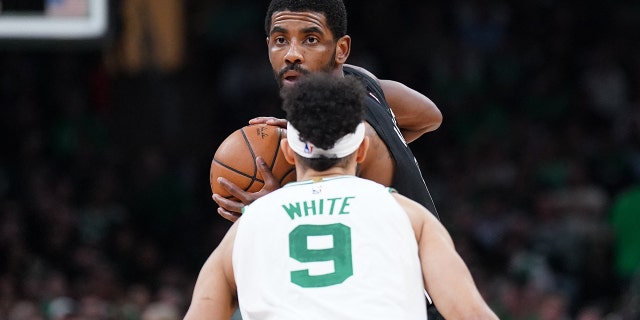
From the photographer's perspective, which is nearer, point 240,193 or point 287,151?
point 287,151

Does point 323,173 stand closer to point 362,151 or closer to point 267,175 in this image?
point 362,151

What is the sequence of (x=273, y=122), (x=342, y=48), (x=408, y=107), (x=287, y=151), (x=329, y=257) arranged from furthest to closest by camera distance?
1. (x=408, y=107)
2. (x=342, y=48)
3. (x=273, y=122)
4. (x=287, y=151)
5. (x=329, y=257)

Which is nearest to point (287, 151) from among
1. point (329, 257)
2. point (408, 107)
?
point (329, 257)

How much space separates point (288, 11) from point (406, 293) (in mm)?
1393

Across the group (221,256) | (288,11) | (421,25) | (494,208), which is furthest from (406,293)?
(421,25)

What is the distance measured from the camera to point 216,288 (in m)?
4.18

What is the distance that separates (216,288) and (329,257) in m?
0.43

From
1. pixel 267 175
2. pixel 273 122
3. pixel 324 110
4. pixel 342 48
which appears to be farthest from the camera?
pixel 342 48

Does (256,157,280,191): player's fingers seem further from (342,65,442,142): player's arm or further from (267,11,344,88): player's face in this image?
(342,65,442,142): player's arm

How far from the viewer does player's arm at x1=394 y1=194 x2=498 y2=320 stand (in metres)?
3.97

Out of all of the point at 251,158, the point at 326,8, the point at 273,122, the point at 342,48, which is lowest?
the point at 251,158

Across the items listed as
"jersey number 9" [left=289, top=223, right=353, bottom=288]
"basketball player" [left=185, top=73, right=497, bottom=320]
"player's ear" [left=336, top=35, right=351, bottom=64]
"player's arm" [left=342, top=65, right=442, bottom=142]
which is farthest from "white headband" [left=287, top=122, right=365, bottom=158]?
"player's arm" [left=342, top=65, right=442, bottom=142]

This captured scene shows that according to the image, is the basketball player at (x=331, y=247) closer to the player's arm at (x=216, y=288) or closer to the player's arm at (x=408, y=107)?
the player's arm at (x=216, y=288)

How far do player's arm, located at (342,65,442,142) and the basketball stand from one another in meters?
0.82
